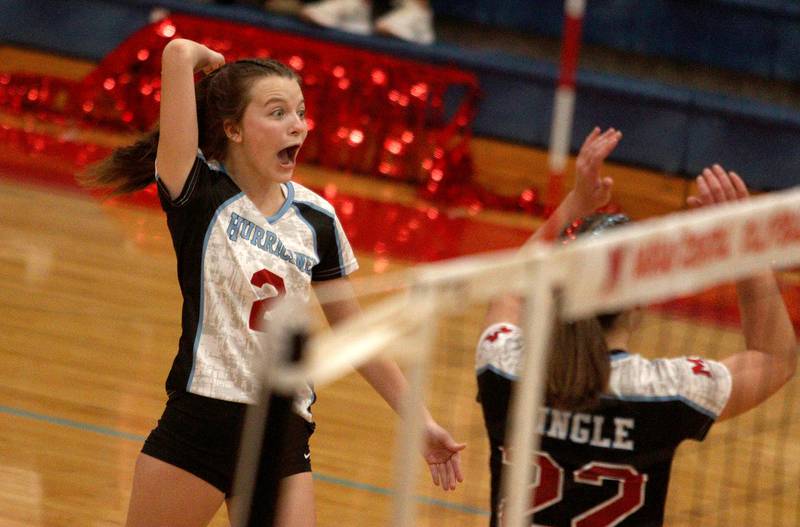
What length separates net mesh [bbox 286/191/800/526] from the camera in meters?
1.85

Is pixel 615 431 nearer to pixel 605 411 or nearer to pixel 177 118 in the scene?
pixel 605 411

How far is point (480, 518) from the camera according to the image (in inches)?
178

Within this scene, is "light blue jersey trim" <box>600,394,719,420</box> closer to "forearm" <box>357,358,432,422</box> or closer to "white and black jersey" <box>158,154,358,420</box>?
"forearm" <box>357,358,432,422</box>

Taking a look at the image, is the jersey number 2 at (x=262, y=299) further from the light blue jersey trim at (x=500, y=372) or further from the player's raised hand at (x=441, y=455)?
the light blue jersey trim at (x=500, y=372)

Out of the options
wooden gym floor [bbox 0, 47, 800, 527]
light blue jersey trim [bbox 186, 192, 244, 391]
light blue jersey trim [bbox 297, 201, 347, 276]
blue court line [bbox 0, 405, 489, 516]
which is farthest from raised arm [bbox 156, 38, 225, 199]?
blue court line [bbox 0, 405, 489, 516]

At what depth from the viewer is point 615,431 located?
2498 millimetres

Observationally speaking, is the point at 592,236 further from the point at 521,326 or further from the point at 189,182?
the point at 189,182

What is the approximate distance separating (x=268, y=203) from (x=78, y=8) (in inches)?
291

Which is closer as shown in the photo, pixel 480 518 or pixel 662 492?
pixel 662 492

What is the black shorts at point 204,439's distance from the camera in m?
3.02

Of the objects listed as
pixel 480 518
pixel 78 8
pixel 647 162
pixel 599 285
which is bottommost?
pixel 480 518

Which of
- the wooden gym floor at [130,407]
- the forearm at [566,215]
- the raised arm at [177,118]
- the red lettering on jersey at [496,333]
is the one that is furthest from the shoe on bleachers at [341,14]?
the red lettering on jersey at [496,333]

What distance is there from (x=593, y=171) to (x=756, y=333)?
493 millimetres

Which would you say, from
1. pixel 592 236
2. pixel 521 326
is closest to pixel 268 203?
pixel 521 326
